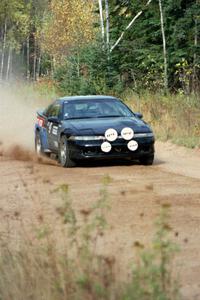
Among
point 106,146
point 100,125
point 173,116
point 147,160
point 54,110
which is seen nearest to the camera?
point 106,146

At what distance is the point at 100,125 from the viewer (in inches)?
656

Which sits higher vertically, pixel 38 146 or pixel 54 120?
pixel 54 120

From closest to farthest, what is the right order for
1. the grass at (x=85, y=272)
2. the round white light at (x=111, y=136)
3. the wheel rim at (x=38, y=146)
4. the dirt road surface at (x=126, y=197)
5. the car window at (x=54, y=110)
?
the grass at (x=85, y=272), the dirt road surface at (x=126, y=197), the round white light at (x=111, y=136), the car window at (x=54, y=110), the wheel rim at (x=38, y=146)

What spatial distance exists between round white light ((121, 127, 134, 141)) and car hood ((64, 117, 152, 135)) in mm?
76

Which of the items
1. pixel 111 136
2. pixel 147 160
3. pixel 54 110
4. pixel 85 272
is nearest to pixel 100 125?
pixel 111 136

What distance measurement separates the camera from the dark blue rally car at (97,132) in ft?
53.6

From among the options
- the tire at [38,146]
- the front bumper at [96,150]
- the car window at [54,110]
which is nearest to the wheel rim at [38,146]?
the tire at [38,146]

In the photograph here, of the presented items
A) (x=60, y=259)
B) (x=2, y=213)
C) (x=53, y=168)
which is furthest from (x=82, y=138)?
(x=60, y=259)

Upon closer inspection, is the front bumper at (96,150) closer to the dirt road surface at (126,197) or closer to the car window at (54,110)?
the dirt road surface at (126,197)

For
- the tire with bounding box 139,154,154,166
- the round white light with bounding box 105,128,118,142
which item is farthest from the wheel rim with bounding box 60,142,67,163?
the tire with bounding box 139,154,154,166

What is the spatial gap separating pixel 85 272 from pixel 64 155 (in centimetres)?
1143

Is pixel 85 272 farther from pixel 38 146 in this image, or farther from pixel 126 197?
pixel 38 146

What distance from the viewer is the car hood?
16.5 m

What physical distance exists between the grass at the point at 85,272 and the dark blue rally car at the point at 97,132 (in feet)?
32.7
